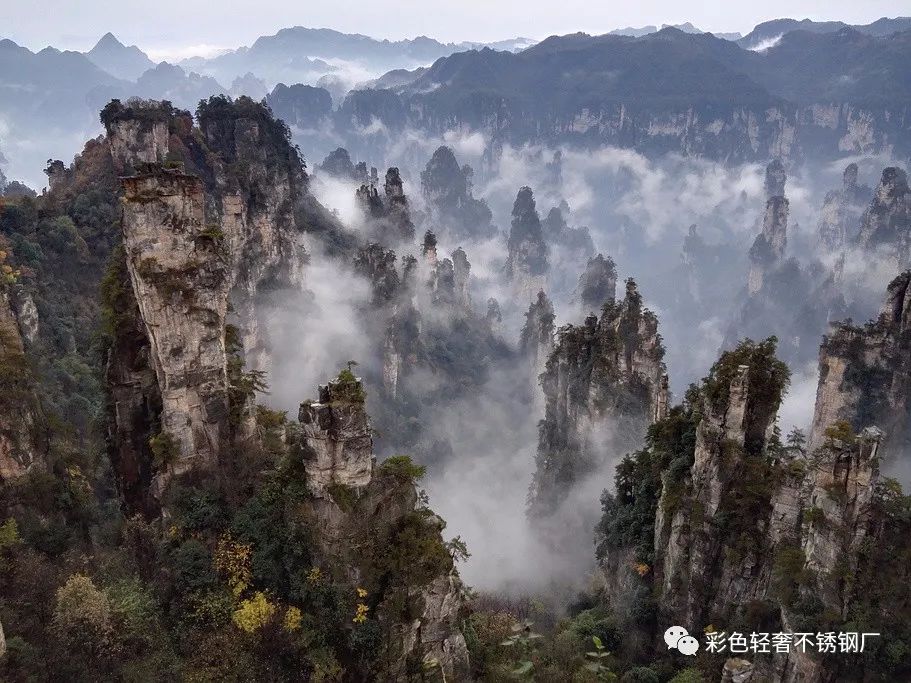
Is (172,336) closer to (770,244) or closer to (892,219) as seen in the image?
(892,219)

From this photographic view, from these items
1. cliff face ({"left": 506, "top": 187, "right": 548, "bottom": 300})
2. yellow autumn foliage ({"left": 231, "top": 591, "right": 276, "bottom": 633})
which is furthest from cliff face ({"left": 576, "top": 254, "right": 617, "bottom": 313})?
yellow autumn foliage ({"left": 231, "top": 591, "right": 276, "bottom": 633})

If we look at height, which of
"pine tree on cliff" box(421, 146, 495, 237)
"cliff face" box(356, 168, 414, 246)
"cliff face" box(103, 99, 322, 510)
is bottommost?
"cliff face" box(103, 99, 322, 510)

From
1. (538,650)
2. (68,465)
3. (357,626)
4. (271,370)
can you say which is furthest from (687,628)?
(271,370)

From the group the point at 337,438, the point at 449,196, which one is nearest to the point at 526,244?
the point at 449,196

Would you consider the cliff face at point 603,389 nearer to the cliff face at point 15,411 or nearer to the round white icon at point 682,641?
the round white icon at point 682,641

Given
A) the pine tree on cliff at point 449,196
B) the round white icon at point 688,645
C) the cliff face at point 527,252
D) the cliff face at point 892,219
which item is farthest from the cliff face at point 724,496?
the pine tree on cliff at point 449,196

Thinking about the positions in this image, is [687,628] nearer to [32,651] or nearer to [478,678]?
[478,678]

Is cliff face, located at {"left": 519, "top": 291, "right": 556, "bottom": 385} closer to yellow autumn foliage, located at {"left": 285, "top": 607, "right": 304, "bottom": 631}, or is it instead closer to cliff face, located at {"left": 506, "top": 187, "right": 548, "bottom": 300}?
cliff face, located at {"left": 506, "top": 187, "right": 548, "bottom": 300}
